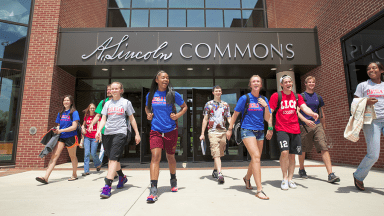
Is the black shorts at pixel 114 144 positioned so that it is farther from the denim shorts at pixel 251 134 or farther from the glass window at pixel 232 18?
the glass window at pixel 232 18

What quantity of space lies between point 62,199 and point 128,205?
43.7 inches

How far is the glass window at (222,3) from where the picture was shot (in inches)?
373

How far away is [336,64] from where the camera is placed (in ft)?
22.5

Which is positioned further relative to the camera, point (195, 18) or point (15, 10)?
point (195, 18)

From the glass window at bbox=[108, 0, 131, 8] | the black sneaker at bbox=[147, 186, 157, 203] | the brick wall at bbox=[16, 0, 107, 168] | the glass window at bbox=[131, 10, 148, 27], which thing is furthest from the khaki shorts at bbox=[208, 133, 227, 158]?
the glass window at bbox=[108, 0, 131, 8]

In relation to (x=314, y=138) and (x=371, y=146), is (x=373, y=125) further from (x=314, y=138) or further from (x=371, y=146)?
(x=314, y=138)

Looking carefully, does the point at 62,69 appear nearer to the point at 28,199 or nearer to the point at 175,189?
the point at 28,199

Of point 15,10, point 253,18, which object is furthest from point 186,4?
point 15,10

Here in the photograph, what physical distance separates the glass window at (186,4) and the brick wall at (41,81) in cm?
427

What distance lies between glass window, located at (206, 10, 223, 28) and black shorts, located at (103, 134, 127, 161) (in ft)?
24.0

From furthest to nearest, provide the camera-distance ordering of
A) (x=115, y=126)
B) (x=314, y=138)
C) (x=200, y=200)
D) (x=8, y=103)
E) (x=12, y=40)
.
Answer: (x=12, y=40) < (x=8, y=103) < (x=314, y=138) < (x=115, y=126) < (x=200, y=200)

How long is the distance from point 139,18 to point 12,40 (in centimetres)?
471

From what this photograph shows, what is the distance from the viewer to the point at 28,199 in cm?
302

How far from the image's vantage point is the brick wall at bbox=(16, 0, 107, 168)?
6.59 meters
